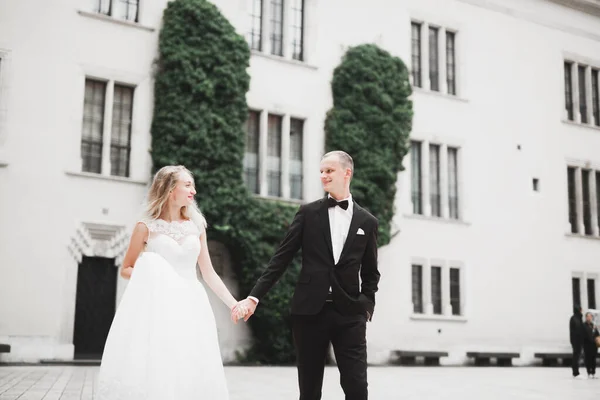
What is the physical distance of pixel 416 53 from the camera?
2444 centimetres

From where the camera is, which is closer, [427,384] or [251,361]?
[427,384]

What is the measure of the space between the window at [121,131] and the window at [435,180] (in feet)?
33.5

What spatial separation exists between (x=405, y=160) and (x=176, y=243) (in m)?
18.2

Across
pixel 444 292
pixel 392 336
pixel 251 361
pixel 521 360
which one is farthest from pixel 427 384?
pixel 521 360

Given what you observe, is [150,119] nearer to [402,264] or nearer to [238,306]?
[402,264]

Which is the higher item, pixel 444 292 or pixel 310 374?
pixel 444 292

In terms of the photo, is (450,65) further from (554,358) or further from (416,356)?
(554,358)

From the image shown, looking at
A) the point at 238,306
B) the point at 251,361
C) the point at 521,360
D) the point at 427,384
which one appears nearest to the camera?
the point at 238,306

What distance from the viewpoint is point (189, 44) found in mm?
19234

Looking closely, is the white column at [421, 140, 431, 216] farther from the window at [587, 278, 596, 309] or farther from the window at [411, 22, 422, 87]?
the window at [587, 278, 596, 309]

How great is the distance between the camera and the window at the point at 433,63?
2478 centimetres

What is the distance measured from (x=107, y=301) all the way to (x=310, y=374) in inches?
529

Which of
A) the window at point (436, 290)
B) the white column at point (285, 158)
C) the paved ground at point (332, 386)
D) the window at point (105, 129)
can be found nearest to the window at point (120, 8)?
the window at point (105, 129)

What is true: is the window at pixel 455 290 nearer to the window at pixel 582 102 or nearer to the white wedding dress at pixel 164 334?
the window at pixel 582 102
